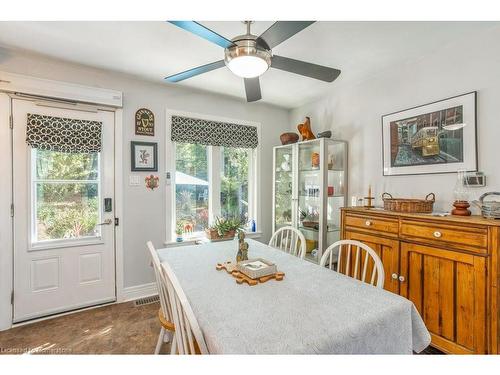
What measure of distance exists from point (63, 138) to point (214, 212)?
5.76ft

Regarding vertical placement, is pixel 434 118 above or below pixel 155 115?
below

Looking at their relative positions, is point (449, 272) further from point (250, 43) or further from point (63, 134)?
point (63, 134)

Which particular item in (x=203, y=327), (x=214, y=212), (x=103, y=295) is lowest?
(x=103, y=295)

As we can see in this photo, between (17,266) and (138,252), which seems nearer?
(17,266)

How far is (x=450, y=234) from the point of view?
165 cm

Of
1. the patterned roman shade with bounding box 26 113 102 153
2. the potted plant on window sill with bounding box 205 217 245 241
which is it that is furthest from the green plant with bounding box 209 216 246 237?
the patterned roman shade with bounding box 26 113 102 153

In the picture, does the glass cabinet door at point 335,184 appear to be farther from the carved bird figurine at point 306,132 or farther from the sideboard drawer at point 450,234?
the sideboard drawer at point 450,234

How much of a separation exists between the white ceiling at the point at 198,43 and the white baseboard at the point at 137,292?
2.28 meters

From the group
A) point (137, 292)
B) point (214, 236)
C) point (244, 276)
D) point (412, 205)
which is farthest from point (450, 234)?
point (137, 292)

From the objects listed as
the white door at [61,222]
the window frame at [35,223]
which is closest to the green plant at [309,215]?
the white door at [61,222]

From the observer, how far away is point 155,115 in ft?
9.32
